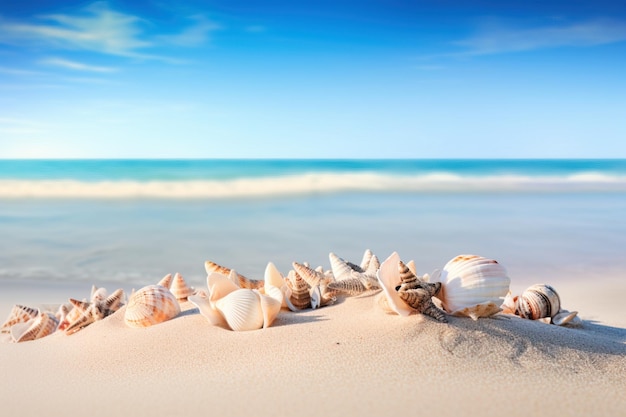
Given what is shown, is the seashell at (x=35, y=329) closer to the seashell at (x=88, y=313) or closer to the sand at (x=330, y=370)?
the seashell at (x=88, y=313)

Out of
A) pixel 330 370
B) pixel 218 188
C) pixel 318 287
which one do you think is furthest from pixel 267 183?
pixel 330 370

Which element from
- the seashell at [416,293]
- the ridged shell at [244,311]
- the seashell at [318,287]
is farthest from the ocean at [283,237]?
the seashell at [416,293]

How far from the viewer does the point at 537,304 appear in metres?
3.27

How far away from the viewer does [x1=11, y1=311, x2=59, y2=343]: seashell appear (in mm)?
3375

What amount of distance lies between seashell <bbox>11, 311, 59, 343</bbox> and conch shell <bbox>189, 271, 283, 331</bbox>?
1.31m

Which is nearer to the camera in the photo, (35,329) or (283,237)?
(35,329)

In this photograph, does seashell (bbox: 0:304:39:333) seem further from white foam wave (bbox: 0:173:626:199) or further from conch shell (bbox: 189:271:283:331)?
white foam wave (bbox: 0:173:626:199)

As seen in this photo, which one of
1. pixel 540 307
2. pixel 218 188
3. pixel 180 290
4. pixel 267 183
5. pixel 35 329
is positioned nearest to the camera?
pixel 540 307

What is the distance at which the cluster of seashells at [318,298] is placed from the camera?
251 cm

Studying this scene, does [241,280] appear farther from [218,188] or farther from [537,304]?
[218,188]

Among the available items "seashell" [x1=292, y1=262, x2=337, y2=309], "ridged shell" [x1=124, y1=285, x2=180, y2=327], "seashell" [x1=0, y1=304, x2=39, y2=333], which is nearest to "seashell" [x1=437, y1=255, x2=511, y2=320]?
"seashell" [x1=292, y1=262, x2=337, y2=309]

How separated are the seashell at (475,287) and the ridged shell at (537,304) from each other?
0.82 m

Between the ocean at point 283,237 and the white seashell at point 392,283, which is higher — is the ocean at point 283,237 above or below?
below

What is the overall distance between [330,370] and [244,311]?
0.64m
